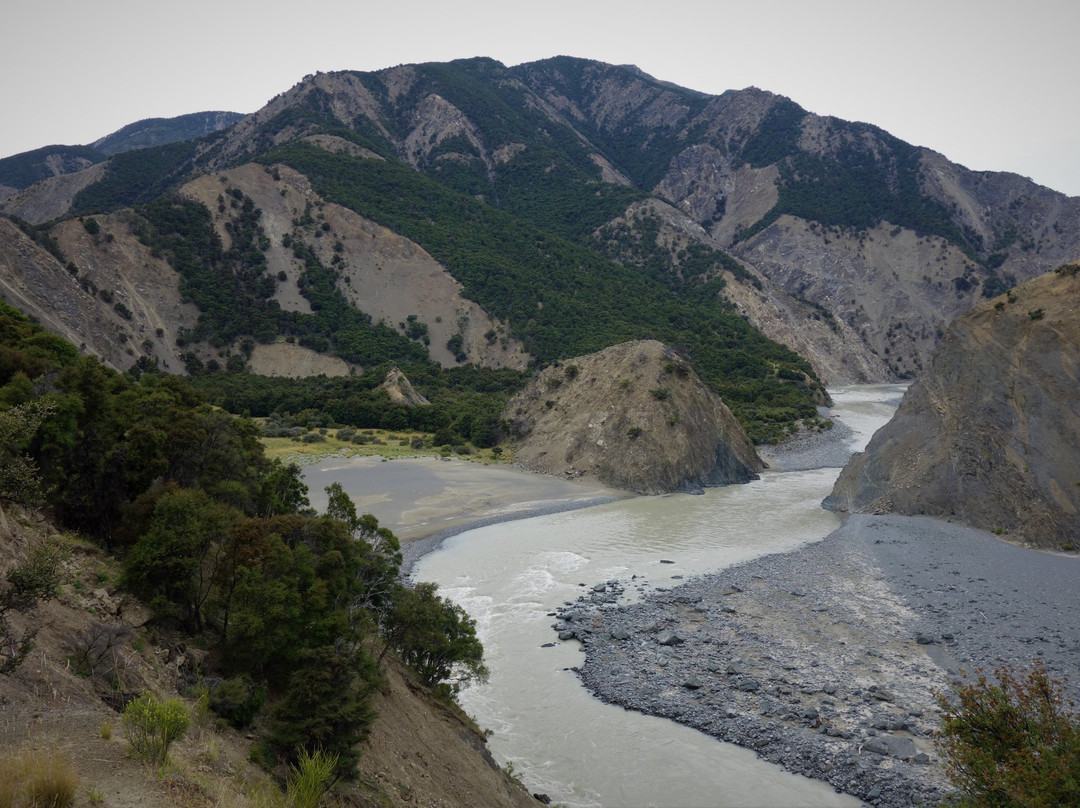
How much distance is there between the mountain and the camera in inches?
3686

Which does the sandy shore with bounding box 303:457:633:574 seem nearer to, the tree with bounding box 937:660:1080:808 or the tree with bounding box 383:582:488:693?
the tree with bounding box 383:582:488:693

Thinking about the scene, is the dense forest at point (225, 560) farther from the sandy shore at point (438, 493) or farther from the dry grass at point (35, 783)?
the sandy shore at point (438, 493)

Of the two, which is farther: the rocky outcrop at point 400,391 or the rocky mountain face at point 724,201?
the rocky mountain face at point 724,201

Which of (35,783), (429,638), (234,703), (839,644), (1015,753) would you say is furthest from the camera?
(839,644)

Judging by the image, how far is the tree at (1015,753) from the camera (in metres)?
8.23

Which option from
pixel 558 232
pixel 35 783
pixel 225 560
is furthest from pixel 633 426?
pixel 558 232

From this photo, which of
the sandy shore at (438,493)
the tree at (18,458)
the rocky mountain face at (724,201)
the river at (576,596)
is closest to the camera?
the tree at (18,458)

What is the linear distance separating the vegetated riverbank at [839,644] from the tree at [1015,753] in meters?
4.37

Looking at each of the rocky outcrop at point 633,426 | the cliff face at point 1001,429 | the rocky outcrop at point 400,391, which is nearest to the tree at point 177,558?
the cliff face at point 1001,429

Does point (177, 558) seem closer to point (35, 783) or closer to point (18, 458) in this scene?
point (18, 458)

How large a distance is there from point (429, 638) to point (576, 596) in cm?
1067

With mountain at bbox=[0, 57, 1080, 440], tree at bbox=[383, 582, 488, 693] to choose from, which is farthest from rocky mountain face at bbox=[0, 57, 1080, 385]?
tree at bbox=[383, 582, 488, 693]

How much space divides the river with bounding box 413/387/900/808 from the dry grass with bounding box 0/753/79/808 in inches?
404

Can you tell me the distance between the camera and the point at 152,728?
23.3 ft
